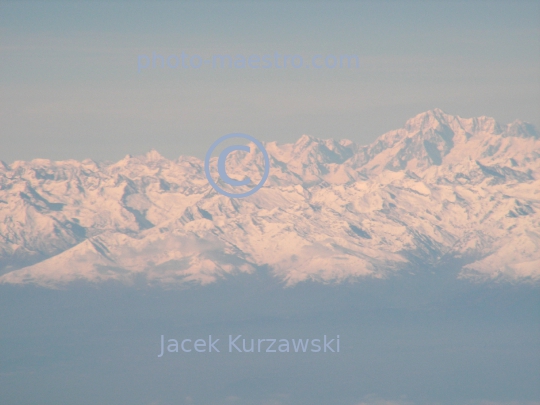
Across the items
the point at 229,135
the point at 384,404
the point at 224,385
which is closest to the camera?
the point at 229,135

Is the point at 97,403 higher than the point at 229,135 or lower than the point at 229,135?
lower

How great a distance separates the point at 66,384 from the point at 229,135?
115 metres

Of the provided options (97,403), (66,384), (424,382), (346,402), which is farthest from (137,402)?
(424,382)

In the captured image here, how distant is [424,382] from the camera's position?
196 metres

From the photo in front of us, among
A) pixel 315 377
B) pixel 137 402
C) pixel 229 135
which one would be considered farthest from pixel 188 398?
pixel 229 135

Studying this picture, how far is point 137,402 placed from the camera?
185 m

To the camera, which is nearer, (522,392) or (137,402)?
(137,402)

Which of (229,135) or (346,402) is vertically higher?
(229,135)

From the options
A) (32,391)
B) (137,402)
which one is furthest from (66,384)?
(137,402)

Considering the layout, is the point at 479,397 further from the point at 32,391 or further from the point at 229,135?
A: the point at 229,135

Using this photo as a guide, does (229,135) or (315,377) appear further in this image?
(315,377)

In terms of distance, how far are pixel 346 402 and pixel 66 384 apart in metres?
51.1

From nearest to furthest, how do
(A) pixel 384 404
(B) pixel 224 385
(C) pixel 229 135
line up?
(C) pixel 229 135, (A) pixel 384 404, (B) pixel 224 385

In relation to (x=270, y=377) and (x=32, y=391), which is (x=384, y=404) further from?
(x=32, y=391)
